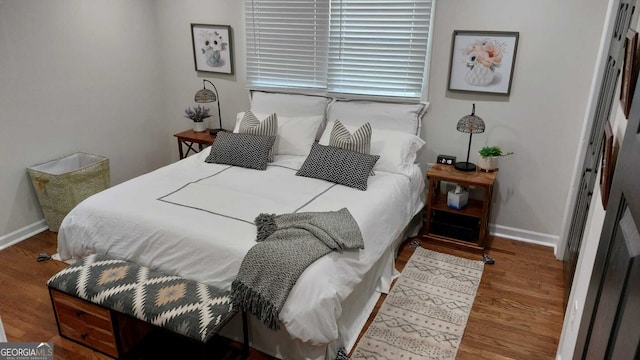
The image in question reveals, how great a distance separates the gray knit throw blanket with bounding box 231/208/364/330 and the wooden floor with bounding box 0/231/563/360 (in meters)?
0.54

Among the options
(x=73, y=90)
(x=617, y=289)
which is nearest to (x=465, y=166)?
(x=617, y=289)

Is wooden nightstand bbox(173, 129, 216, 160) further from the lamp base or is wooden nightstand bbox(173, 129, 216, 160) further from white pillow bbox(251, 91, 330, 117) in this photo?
the lamp base

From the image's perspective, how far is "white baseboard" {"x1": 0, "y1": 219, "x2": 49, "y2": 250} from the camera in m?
3.54

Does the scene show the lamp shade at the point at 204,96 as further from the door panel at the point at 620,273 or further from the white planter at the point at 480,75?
the door panel at the point at 620,273

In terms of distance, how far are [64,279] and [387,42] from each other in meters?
2.94

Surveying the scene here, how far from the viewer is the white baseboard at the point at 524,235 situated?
367 cm

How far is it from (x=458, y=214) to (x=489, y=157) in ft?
1.70

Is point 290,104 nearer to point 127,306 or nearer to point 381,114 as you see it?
point 381,114

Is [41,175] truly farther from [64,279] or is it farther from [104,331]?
[104,331]

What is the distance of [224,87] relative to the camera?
4562 mm

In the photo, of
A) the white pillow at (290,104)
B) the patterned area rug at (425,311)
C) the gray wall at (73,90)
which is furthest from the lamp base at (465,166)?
the gray wall at (73,90)

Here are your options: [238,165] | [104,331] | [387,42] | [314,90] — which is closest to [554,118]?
[387,42]

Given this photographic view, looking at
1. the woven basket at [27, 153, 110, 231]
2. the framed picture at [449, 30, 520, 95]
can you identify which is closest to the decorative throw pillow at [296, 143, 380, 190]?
the framed picture at [449, 30, 520, 95]

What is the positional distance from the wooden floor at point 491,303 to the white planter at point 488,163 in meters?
0.67
